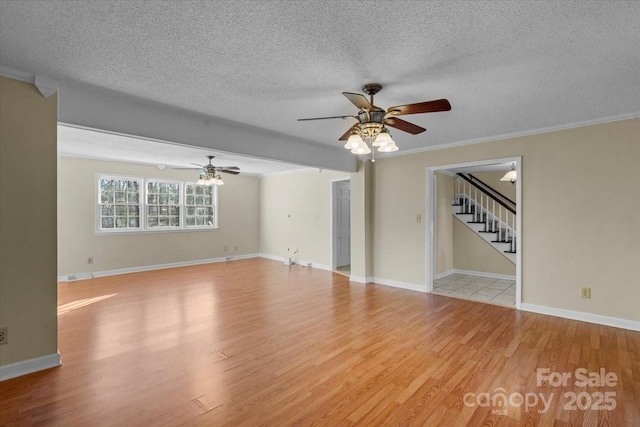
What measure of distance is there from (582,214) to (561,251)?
525 millimetres

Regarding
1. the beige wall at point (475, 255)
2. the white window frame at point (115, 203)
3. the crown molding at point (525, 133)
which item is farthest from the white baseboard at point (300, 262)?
the white window frame at point (115, 203)

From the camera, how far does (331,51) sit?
2.12 meters

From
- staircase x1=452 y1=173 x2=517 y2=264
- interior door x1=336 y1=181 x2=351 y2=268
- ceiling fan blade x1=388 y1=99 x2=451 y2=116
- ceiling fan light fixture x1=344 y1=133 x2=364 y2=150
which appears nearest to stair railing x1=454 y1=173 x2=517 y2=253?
staircase x1=452 y1=173 x2=517 y2=264

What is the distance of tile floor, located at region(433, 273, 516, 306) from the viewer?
4.80 metres

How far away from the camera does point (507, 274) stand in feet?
20.2

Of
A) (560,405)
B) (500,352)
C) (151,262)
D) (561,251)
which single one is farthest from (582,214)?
(151,262)

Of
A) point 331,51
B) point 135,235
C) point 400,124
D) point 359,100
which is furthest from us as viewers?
point 135,235

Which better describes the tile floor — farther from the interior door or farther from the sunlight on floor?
the sunlight on floor

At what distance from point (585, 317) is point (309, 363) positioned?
11.7 ft

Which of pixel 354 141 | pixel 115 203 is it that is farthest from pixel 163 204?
pixel 354 141

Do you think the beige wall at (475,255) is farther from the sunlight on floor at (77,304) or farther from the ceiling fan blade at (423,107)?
the sunlight on floor at (77,304)

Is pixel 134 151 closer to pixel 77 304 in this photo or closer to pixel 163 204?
pixel 163 204

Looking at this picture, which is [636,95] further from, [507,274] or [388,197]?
[507,274]

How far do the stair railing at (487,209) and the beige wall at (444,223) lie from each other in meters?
0.28
